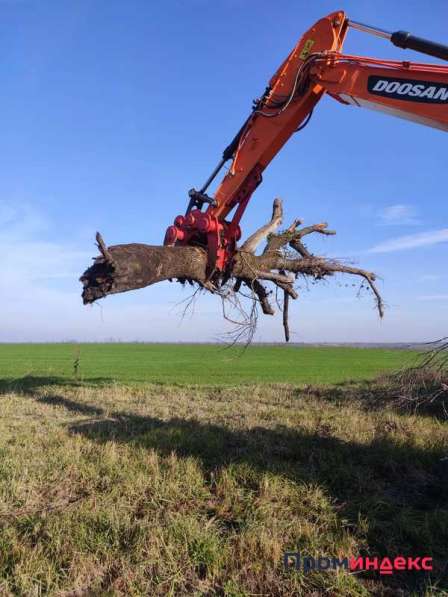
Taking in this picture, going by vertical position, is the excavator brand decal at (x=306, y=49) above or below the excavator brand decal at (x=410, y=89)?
above

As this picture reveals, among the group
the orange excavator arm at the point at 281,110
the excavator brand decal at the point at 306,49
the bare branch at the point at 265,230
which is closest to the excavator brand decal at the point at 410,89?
the orange excavator arm at the point at 281,110

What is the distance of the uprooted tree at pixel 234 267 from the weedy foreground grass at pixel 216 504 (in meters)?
2.11

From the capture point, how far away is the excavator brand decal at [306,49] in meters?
7.69

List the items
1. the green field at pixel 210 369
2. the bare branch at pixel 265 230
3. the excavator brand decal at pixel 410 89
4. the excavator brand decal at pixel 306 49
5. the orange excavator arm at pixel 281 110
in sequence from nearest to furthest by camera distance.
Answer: the excavator brand decal at pixel 410 89, the orange excavator arm at pixel 281 110, the excavator brand decal at pixel 306 49, the bare branch at pixel 265 230, the green field at pixel 210 369

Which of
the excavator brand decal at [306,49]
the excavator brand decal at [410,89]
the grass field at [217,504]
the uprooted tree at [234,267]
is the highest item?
the excavator brand decal at [306,49]

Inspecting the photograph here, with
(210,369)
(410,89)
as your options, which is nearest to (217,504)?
(410,89)

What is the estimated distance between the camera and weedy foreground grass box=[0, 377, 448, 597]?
369 centimetres

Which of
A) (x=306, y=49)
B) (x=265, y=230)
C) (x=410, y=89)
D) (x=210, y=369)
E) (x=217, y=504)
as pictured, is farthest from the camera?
(x=210, y=369)

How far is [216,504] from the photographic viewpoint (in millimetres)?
4816

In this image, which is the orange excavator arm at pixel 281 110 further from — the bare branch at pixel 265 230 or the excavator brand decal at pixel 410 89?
the bare branch at pixel 265 230

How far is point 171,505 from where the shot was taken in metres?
4.76

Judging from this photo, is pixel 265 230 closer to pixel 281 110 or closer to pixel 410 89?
pixel 281 110

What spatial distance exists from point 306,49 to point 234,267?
3.65m

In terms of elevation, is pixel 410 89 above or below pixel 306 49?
below
